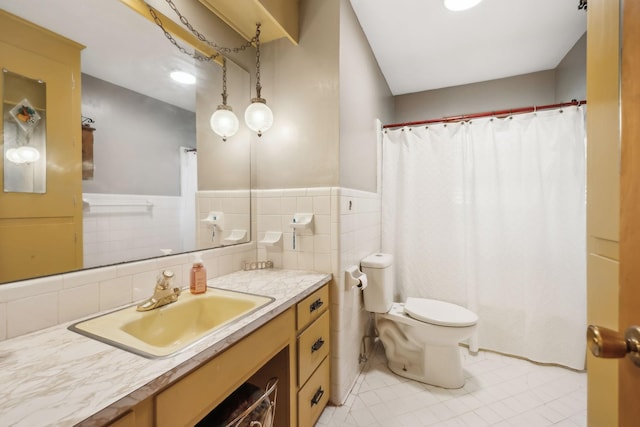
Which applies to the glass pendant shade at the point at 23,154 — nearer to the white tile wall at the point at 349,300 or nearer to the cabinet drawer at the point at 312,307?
the cabinet drawer at the point at 312,307

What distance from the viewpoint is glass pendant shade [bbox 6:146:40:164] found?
0.79 meters

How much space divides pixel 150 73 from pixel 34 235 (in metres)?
0.80

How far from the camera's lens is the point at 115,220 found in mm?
1046

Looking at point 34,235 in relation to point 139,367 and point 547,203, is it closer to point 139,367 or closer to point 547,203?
point 139,367

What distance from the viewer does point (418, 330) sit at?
1740 mm

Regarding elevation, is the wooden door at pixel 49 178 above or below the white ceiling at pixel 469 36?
below

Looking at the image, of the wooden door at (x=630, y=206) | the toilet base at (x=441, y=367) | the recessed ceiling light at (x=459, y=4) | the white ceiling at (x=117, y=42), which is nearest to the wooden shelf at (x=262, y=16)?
the white ceiling at (x=117, y=42)

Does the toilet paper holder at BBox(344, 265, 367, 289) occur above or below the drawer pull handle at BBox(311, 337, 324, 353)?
above

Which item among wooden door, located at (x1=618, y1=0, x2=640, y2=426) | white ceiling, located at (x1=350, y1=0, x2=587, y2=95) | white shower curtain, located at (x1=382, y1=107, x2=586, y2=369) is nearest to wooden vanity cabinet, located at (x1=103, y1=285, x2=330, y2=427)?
wooden door, located at (x1=618, y1=0, x2=640, y2=426)

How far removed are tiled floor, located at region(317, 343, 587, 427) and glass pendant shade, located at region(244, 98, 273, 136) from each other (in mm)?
1693

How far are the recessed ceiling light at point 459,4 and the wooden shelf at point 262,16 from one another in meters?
0.94

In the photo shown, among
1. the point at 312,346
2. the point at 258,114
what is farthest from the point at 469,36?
the point at 312,346

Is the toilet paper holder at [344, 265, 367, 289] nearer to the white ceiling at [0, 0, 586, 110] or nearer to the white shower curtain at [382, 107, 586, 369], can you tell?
the white shower curtain at [382, 107, 586, 369]

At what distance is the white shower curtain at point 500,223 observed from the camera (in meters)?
1.88
